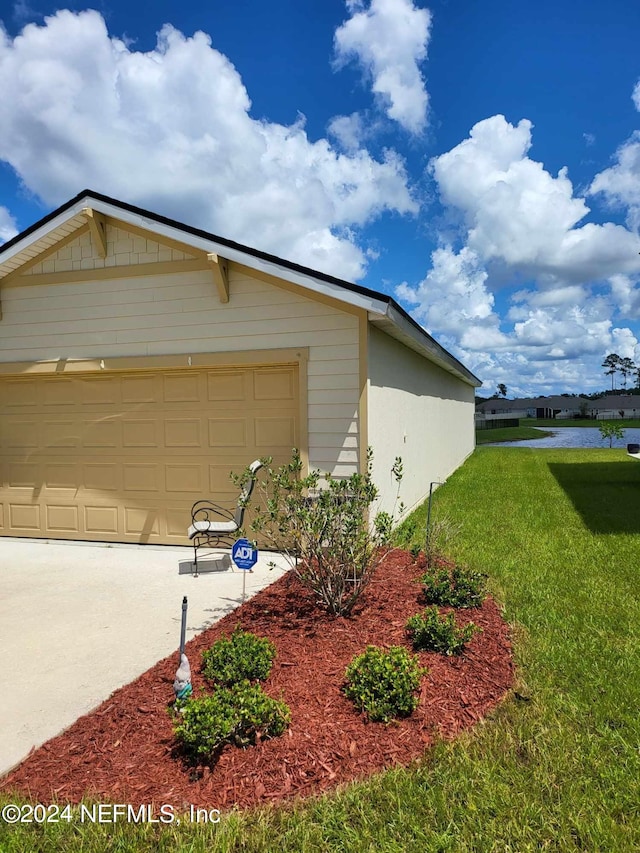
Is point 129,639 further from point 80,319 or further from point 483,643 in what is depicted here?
point 80,319

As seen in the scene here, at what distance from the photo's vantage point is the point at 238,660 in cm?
342

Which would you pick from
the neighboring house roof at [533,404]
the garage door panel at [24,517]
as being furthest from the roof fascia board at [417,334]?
the neighboring house roof at [533,404]

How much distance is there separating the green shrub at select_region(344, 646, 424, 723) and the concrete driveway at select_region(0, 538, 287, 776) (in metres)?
1.67

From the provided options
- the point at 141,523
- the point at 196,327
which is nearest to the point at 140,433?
the point at 141,523

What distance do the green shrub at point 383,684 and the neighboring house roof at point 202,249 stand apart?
413 cm

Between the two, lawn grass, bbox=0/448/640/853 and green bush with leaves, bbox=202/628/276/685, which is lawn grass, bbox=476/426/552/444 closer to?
lawn grass, bbox=0/448/640/853

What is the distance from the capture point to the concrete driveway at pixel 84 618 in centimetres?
345

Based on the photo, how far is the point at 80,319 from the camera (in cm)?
790

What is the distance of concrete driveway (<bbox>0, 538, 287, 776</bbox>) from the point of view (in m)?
3.45

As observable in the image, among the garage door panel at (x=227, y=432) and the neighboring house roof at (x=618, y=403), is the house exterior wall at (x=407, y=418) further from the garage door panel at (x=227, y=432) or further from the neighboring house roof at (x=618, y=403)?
the neighboring house roof at (x=618, y=403)

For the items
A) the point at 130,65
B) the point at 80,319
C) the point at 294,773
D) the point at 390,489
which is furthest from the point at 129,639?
the point at 130,65

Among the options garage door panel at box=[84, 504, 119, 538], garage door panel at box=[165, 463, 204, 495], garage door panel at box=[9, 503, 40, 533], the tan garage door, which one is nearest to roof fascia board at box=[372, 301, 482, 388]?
the tan garage door

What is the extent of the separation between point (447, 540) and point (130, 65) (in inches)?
376

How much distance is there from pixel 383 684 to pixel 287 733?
611mm
